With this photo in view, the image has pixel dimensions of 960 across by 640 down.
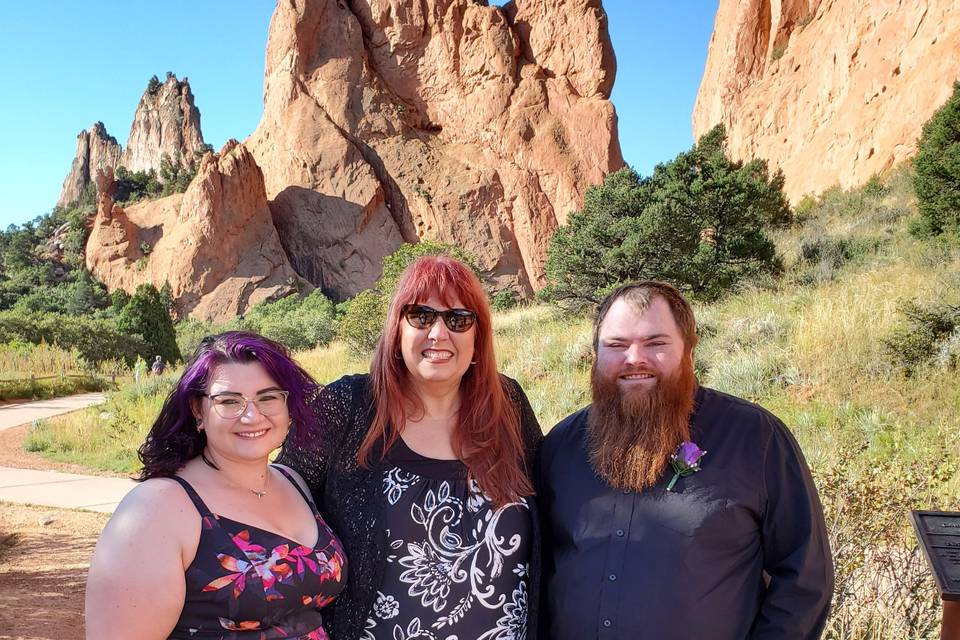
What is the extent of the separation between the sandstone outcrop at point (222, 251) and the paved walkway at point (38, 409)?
755 inches

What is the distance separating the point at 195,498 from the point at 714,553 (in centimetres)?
138

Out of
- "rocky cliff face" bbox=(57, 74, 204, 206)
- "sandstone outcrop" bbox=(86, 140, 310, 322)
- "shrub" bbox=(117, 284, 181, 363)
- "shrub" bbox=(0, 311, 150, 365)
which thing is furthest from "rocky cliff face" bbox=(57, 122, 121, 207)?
"shrub" bbox=(0, 311, 150, 365)

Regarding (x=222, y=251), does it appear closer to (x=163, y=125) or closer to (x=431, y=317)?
(x=431, y=317)

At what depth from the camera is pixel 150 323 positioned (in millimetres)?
25094

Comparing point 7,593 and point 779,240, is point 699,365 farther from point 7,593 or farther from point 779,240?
point 779,240

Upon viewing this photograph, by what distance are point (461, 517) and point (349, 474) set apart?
1.23 ft

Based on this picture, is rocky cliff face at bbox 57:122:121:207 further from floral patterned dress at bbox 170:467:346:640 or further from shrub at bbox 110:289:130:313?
floral patterned dress at bbox 170:467:346:640

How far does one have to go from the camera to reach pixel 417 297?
2.23 metres

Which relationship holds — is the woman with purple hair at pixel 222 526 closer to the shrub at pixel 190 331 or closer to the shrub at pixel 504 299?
the shrub at pixel 504 299

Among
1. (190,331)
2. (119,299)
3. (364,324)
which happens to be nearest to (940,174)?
(364,324)

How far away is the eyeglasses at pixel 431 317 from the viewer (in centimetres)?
223

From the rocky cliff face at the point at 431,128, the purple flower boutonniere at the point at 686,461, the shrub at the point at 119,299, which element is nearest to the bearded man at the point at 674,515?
the purple flower boutonniere at the point at 686,461

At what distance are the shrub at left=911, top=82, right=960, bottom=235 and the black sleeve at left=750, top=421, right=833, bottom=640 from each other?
13.0 m

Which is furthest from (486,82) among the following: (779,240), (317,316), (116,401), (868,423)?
(868,423)
